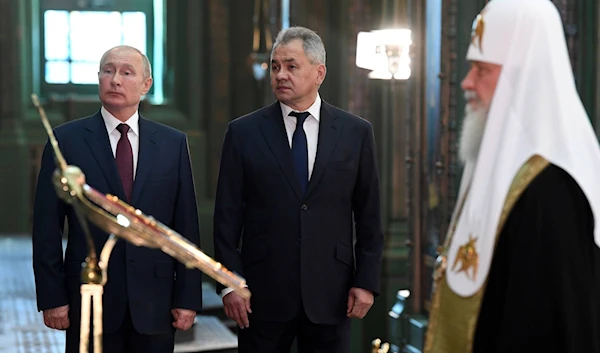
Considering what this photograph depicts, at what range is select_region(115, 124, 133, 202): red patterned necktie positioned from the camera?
4064mm

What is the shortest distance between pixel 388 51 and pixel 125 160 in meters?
2.85

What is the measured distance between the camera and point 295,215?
165 inches

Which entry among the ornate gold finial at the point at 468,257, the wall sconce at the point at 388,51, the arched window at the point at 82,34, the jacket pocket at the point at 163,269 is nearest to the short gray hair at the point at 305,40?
the jacket pocket at the point at 163,269

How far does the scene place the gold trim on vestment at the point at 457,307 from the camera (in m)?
2.64

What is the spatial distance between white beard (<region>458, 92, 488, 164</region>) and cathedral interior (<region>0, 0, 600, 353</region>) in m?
2.03

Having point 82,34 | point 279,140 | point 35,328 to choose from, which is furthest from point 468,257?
point 82,34

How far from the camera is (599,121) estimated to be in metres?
4.79

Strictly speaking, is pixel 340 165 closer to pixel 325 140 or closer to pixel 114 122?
pixel 325 140

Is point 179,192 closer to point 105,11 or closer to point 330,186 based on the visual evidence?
point 330,186

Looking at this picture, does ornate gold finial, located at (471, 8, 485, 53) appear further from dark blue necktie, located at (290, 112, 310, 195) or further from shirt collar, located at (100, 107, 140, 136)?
shirt collar, located at (100, 107, 140, 136)

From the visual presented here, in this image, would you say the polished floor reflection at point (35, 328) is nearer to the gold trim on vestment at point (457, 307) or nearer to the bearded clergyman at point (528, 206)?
the gold trim on vestment at point (457, 307)

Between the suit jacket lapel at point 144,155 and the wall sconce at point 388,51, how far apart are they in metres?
2.67

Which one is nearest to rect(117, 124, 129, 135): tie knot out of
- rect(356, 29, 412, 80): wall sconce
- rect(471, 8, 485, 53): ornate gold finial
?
rect(471, 8, 485, 53): ornate gold finial

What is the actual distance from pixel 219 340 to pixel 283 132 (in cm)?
314
